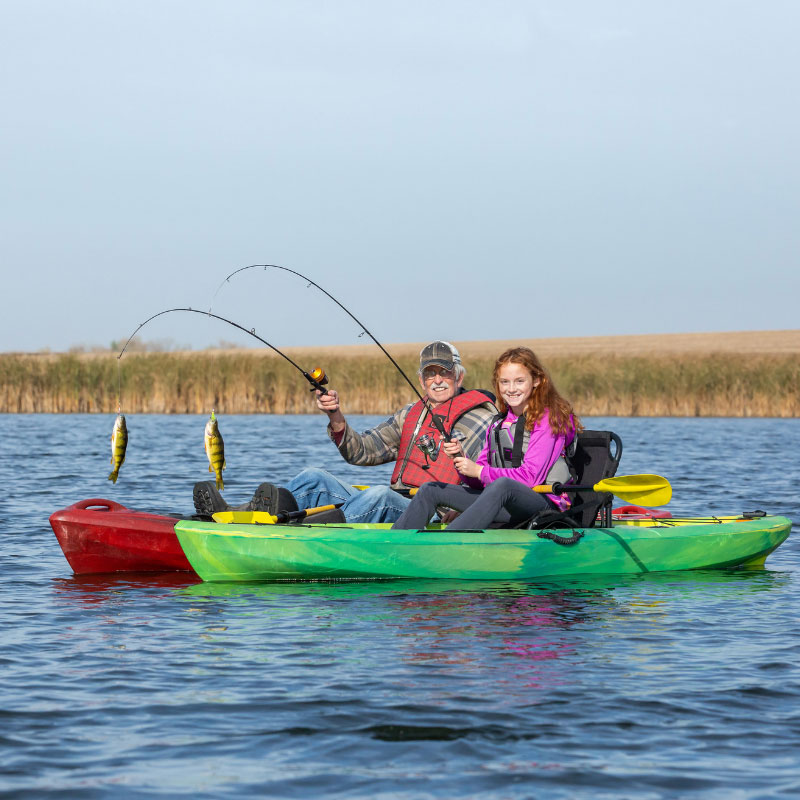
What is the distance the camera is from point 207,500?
7.84m

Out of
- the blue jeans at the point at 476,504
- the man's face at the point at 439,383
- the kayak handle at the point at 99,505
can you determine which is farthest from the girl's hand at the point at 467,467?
the kayak handle at the point at 99,505

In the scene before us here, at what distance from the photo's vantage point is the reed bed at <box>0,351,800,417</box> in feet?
81.7

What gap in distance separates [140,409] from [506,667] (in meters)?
21.2

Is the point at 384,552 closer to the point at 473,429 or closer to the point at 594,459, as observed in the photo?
the point at 473,429

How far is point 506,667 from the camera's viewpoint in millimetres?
5184

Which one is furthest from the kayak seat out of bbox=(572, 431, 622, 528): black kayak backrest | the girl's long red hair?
the girl's long red hair

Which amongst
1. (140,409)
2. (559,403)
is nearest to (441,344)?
(559,403)

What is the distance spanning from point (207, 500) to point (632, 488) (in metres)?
2.66

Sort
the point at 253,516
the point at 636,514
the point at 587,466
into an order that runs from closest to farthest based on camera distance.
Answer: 1. the point at 587,466
2. the point at 253,516
3. the point at 636,514

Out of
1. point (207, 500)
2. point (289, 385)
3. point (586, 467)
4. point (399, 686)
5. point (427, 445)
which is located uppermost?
point (289, 385)

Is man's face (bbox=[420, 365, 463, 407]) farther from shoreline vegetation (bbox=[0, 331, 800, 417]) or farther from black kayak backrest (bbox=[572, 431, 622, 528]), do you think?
shoreline vegetation (bbox=[0, 331, 800, 417])

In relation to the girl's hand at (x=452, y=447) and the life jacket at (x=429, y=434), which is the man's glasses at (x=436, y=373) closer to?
the life jacket at (x=429, y=434)

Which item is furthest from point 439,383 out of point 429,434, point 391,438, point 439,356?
point 391,438

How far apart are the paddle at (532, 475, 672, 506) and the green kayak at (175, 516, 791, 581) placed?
320mm
